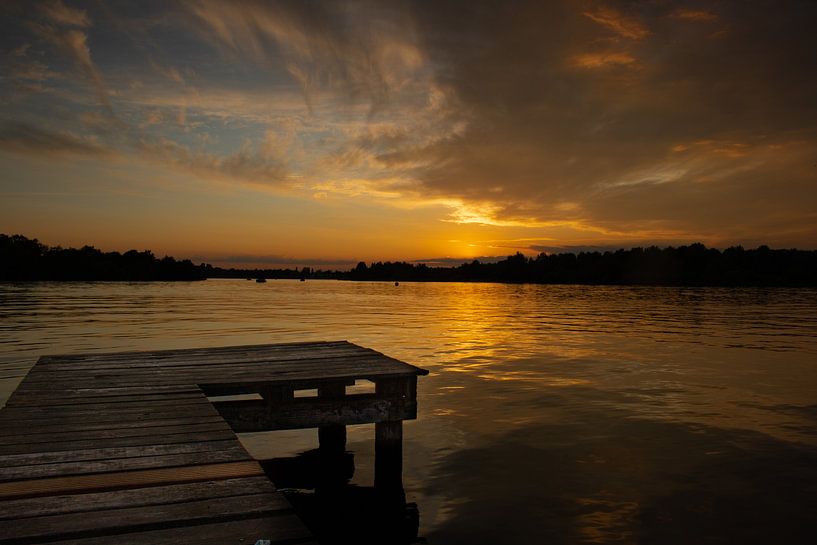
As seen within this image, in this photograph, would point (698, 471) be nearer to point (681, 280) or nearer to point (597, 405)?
point (597, 405)

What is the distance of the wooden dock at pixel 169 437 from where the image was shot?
11.9ft

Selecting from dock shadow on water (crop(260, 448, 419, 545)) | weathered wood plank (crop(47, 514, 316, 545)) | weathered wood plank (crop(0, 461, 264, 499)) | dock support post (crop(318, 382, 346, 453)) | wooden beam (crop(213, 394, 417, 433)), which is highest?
weathered wood plank (crop(47, 514, 316, 545))

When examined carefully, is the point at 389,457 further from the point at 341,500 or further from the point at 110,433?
the point at 110,433

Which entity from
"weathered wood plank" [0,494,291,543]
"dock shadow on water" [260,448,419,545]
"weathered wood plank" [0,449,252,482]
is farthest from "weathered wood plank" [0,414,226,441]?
"dock shadow on water" [260,448,419,545]

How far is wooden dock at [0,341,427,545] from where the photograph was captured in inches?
143

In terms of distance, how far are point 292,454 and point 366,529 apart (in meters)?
3.64

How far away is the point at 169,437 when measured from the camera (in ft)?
18.5

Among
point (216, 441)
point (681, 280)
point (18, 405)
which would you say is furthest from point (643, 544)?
point (681, 280)

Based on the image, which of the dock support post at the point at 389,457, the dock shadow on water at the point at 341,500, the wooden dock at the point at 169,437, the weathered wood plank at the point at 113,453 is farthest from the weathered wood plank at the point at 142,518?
the dock support post at the point at 389,457

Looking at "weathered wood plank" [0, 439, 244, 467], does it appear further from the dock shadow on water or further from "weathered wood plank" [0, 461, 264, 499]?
the dock shadow on water

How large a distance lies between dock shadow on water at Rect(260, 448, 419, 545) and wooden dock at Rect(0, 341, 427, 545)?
0.91 feet

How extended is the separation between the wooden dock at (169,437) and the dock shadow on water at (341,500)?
0.28 m

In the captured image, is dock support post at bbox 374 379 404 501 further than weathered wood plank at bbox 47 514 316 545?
Yes

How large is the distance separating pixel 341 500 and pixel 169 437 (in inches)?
163
